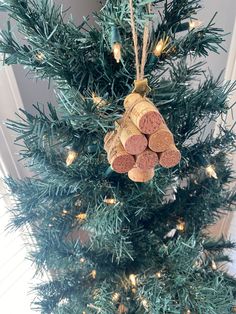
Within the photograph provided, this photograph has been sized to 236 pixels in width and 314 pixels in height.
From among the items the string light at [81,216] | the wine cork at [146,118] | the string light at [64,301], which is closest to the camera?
the wine cork at [146,118]

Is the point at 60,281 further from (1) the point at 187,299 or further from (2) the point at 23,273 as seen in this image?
(1) the point at 187,299

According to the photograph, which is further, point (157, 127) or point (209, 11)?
point (209, 11)

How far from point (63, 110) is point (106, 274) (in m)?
0.40

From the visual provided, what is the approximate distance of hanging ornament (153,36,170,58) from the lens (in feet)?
1.33

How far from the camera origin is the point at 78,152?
0.47 metres

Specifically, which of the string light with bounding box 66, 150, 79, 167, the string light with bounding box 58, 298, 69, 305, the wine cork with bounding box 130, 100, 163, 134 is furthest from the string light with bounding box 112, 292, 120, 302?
the wine cork with bounding box 130, 100, 163, 134

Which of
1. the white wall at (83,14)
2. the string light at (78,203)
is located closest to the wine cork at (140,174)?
the string light at (78,203)

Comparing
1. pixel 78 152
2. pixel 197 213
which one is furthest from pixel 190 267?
pixel 78 152

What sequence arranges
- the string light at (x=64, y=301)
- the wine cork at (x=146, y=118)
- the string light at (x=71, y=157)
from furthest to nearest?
1. the string light at (x=64, y=301)
2. the string light at (x=71, y=157)
3. the wine cork at (x=146, y=118)

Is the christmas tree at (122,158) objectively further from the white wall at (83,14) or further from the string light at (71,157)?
the white wall at (83,14)

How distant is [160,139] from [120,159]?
57mm

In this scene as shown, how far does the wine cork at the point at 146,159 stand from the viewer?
1.14 ft

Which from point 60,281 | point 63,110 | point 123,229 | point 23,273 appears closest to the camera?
point 63,110

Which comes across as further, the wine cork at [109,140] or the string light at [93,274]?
the string light at [93,274]
